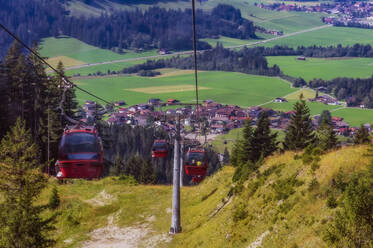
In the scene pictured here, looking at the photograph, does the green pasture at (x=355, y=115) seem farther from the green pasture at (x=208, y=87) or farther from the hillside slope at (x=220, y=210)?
the hillside slope at (x=220, y=210)

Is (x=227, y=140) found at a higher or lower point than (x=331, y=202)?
lower

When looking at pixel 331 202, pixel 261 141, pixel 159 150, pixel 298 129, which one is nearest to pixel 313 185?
pixel 331 202

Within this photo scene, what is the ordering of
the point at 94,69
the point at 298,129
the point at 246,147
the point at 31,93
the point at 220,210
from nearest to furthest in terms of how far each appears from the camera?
the point at 220,210
the point at 246,147
the point at 31,93
the point at 298,129
the point at 94,69

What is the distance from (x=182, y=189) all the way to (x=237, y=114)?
94.1 m

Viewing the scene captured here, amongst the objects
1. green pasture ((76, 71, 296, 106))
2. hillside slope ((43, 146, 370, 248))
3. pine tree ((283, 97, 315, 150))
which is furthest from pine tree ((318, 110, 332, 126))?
green pasture ((76, 71, 296, 106))

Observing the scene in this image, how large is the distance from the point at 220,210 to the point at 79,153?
508 inches

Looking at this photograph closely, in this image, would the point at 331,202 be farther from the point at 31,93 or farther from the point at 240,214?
the point at 31,93

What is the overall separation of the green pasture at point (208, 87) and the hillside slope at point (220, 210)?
99.1m

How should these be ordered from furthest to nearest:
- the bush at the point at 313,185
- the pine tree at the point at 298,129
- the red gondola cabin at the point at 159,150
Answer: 1. the pine tree at the point at 298,129
2. the red gondola cabin at the point at 159,150
3. the bush at the point at 313,185

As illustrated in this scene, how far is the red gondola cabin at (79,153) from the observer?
16.2 meters

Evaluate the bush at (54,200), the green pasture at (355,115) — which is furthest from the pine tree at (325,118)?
the bush at (54,200)

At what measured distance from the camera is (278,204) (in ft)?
64.5

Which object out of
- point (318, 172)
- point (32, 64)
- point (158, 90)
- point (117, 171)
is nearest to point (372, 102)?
point (158, 90)

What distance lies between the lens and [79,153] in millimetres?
16281
